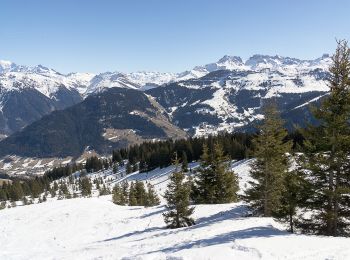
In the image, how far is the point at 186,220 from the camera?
37969 millimetres

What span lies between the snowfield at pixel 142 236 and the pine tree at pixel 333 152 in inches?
138

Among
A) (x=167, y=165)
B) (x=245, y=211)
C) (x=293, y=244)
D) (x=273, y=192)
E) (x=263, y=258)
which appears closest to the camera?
(x=263, y=258)

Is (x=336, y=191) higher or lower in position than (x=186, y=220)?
higher

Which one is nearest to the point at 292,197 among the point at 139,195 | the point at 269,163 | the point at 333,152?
the point at 333,152

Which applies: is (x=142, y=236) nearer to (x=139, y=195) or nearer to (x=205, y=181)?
(x=205, y=181)

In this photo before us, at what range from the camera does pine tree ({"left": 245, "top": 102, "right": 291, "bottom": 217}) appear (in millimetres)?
36500

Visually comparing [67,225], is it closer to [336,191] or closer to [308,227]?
[308,227]

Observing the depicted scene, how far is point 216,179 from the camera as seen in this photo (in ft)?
169

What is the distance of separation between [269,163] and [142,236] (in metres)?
13.7

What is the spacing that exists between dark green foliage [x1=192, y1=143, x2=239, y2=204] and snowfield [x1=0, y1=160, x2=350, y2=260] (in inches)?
260

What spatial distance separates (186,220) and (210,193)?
13.9m

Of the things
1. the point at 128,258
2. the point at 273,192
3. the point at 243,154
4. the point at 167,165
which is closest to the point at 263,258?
the point at 128,258

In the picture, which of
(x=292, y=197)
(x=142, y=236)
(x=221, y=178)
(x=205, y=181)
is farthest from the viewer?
(x=205, y=181)

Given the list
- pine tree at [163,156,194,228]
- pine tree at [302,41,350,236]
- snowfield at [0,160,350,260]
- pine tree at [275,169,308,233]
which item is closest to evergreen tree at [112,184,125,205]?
snowfield at [0,160,350,260]
